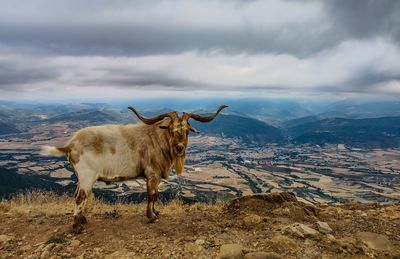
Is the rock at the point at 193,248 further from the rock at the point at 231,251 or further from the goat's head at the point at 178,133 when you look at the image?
the goat's head at the point at 178,133

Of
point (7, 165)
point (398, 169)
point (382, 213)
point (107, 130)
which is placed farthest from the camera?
point (398, 169)

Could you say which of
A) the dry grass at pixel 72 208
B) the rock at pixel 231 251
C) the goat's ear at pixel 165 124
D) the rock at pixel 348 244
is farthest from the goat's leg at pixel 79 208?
the rock at pixel 348 244

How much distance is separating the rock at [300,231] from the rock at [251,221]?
3.22 feet

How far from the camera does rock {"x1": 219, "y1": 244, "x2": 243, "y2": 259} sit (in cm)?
802

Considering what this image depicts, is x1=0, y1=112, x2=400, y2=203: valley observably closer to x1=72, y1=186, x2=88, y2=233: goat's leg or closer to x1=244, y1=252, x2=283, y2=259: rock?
x1=72, y1=186, x2=88, y2=233: goat's leg

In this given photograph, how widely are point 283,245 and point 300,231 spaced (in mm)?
1111

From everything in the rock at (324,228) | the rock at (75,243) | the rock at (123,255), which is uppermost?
the rock at (324,228)

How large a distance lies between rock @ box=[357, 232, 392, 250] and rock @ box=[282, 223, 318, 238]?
1361 millimetres

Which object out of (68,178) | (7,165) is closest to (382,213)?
(68,178)

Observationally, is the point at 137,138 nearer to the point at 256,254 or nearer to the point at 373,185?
the point at 256,254

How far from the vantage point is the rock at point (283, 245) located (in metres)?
8.36

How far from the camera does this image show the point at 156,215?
37.8ft

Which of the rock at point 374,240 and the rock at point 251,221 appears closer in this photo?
the rock at point 374,240

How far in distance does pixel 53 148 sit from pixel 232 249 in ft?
20.5
